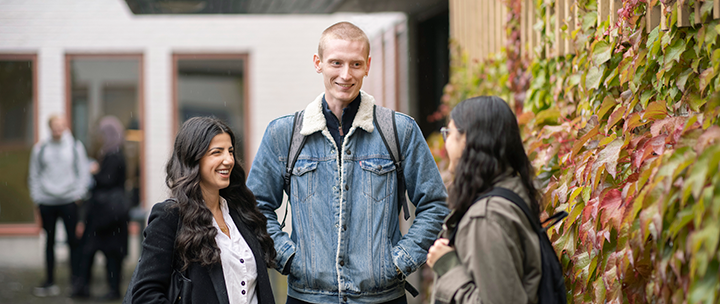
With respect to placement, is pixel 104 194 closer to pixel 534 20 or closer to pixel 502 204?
pixel 534 20

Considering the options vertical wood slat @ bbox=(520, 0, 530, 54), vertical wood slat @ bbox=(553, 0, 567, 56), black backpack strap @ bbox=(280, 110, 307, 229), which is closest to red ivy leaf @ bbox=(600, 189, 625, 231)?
black backpack strap @ bbox=(280, 110, 307, 229)

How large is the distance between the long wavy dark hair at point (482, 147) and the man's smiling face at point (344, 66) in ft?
2.43

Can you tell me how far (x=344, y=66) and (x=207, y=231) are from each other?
84 cm

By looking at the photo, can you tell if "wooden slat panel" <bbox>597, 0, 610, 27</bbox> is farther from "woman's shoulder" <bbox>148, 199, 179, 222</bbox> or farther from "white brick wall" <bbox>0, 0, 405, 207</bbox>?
"white brick wall" <bbox>0, 0, 405, 207</bbox>

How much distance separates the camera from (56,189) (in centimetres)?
717

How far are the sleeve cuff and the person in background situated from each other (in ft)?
20.2

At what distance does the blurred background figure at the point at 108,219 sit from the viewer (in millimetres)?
6660

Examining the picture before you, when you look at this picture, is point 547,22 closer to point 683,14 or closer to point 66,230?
point 683,14

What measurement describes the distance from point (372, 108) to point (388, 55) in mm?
5253

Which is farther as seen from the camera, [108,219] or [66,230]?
[66,230]

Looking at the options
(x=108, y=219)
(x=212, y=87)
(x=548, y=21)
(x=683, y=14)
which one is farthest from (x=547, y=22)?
(x=212, y=87)

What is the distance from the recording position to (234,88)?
10.1 metres

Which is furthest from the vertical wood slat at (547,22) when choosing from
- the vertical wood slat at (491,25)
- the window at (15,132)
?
the window at (15,132)

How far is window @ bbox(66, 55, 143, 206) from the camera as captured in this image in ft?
32.3
